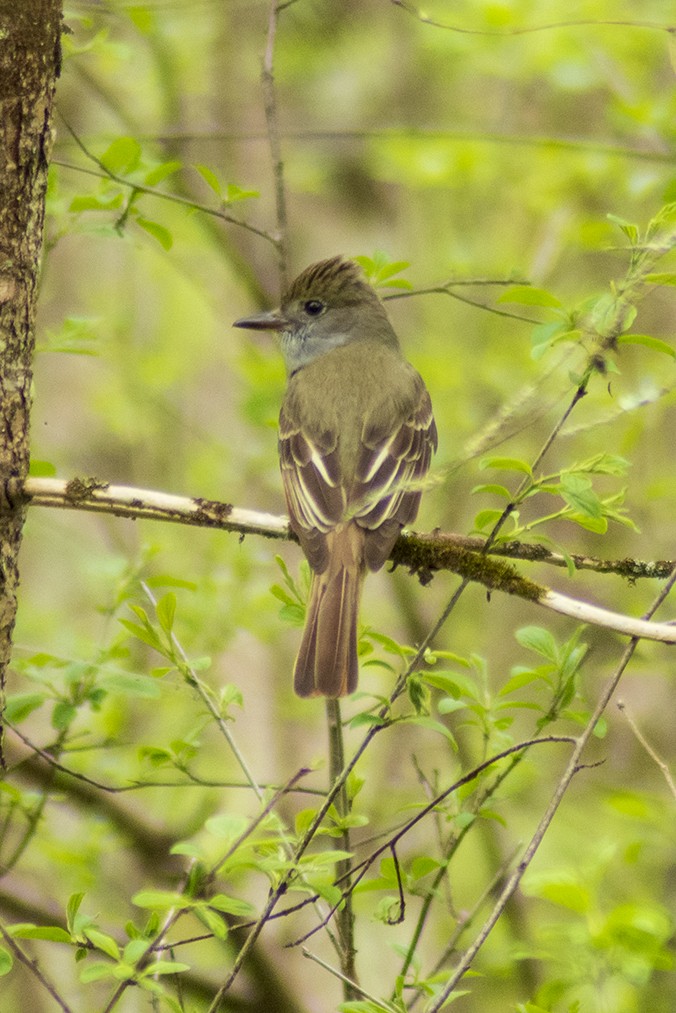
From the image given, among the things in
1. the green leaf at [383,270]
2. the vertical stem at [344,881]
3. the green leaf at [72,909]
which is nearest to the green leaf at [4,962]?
the green leaf at [72,909]

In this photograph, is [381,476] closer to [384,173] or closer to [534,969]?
[534,969]

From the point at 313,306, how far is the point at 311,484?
1.12m

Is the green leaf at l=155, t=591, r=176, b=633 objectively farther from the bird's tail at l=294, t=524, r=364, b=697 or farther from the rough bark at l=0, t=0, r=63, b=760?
the bird's tail at l=294, t=524, r=364, b=697

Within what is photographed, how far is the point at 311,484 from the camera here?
3.66 metres

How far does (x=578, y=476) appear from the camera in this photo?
6.94ft

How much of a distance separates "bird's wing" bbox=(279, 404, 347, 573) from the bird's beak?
49 cm

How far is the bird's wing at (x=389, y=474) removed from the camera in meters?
3.26

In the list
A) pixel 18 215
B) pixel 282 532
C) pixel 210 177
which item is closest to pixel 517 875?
pixel 282 532

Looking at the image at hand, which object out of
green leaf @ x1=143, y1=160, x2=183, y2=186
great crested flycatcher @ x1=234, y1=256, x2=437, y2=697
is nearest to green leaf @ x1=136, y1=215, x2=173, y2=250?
green leaf @ x1=143, y1=160, x2=183, y2=186

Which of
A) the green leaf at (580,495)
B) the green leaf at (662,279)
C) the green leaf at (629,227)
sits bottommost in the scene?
the green leaf at (580,495)

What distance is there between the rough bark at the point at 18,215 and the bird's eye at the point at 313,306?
2.21 metres

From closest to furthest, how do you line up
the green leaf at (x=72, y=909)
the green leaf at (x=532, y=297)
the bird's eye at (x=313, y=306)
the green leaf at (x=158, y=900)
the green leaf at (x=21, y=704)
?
the green leaf at (x=158, y=900)
the green leaf at (x=72, y=909)
the green leaf at (x=532, y=297)
the green leaf at (x=21, y=704)
the bird's eye at (x=313, y=306)

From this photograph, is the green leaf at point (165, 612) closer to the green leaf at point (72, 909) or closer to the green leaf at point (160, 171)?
the green leaf at point (72, 909)

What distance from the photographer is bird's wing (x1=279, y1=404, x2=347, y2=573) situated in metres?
3.36
